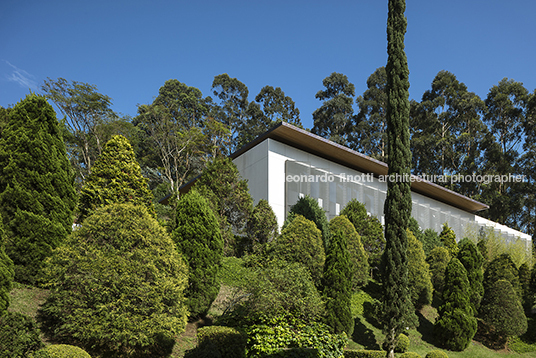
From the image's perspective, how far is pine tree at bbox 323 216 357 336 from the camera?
12.4 m

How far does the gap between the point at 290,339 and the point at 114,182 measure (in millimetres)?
7129

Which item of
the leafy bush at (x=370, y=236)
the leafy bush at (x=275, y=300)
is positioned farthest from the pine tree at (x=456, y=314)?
the leafy bush at (x=275, y=300)

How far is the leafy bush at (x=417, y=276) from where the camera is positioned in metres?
16.7

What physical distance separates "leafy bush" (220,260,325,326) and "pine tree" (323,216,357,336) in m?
1.88

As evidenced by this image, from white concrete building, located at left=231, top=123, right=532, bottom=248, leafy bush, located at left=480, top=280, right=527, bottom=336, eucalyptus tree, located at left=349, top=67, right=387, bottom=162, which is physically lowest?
leafy bush, located at left=480, top=280, right=527, bottom=336

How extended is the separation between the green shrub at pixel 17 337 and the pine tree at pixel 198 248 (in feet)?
15.0

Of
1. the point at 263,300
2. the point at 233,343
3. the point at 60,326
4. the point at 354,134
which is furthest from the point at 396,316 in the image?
the point at 354,134

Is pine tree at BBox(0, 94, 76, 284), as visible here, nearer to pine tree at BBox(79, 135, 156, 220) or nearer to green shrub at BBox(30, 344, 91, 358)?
pine tree at BBox(79, 135, 156, 220)

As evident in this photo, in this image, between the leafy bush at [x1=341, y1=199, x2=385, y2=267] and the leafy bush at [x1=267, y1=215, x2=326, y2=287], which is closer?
the leafy bush at [x1=267, y1=215, x2=326, y2=287]

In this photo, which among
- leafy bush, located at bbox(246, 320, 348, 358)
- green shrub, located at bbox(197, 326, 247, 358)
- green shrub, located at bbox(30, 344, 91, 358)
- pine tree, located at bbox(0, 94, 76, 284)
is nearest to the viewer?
green shrub, located at bbox(30, 344, 91, 358)

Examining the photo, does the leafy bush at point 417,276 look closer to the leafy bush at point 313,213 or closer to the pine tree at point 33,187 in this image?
the leafy bush at point 313,213

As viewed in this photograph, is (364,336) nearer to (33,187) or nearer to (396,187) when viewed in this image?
(396,187)

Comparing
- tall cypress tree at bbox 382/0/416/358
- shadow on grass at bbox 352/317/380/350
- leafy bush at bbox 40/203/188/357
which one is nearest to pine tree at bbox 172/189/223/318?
leafy bush at bbox 40/203/188/357

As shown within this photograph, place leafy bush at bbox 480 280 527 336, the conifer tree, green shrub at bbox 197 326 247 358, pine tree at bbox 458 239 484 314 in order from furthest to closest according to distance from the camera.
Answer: the conifer tree → pine tree at bbox 458 239 484 314 → leafy bush at bbox 480 280 527 336 → green shrub at bbox 197 326 247 358
